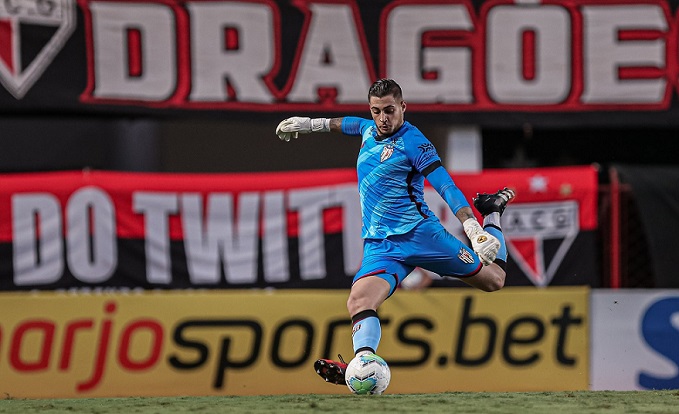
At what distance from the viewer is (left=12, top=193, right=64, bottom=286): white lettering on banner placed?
504 inches

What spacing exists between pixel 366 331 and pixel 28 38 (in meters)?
7.09

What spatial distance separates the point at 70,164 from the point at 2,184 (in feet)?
6.52

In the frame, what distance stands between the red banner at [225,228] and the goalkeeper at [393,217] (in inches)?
174

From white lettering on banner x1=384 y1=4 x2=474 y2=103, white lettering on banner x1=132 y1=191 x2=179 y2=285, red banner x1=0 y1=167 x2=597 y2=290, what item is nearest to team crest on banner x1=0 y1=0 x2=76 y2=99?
red banner x1=0 y1=167 x2=597 y2=290

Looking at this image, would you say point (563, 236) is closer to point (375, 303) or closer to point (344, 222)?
point (344, 222)

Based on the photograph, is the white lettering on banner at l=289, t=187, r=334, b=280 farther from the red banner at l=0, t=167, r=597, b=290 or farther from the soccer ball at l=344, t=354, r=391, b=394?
the soccer ball at l=344, t=354, r=391, b=394

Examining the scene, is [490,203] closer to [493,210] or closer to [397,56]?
[493,210]

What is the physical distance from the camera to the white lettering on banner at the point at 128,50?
13.8m

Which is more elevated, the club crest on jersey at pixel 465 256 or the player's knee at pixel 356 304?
the club crest on jersey at pixel 465 256

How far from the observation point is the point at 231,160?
15.7m

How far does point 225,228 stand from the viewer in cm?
1309

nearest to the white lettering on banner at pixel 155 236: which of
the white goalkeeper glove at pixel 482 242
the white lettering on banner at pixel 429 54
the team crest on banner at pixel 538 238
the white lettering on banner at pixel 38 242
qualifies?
the white lettering on banner at pixel 38 242

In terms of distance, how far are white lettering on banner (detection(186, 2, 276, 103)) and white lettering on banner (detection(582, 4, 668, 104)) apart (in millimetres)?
3424

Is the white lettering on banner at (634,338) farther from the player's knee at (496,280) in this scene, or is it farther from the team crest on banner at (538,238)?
the player's knee at (496,280)
